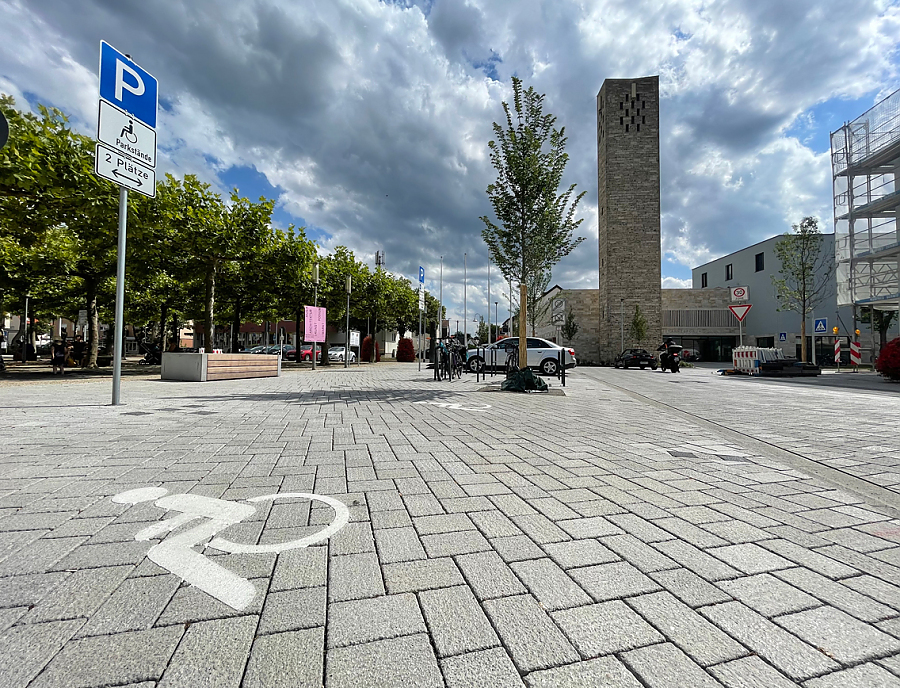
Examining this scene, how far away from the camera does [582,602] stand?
1.87 metres

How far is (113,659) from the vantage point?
1.46 metres

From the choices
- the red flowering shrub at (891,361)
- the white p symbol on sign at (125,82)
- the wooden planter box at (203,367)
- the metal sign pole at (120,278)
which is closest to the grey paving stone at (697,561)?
the metal sign pole at (120,278)

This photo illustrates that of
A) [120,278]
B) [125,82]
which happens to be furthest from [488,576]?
[125,82]

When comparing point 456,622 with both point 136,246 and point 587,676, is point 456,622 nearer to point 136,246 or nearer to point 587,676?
point 587,676

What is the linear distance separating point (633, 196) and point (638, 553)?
46.3 metres

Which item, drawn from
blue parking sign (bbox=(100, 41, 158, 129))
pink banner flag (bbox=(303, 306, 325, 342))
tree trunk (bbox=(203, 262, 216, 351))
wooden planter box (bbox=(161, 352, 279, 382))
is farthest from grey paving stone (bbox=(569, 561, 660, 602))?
pink banner flag (bbox=(303, 306, 325, 342))

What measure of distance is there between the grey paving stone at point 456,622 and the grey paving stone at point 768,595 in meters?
1.15

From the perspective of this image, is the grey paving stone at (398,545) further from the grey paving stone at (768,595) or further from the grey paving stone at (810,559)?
the grey paving stone at (810,559)

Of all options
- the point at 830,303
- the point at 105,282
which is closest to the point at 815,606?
the point at 105,282

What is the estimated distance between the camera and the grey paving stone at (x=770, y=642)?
1483 mm

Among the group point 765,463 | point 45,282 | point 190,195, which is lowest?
point 765,463

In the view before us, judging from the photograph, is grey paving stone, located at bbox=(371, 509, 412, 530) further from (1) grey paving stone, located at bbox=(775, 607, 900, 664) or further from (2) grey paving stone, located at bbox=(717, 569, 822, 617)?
(1) grey paving stone, located at bbox=(775, 607, 900, 664)

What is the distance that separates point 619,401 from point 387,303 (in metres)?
28.0

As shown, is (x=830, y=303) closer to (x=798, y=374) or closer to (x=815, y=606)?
(x=798, y=374)
